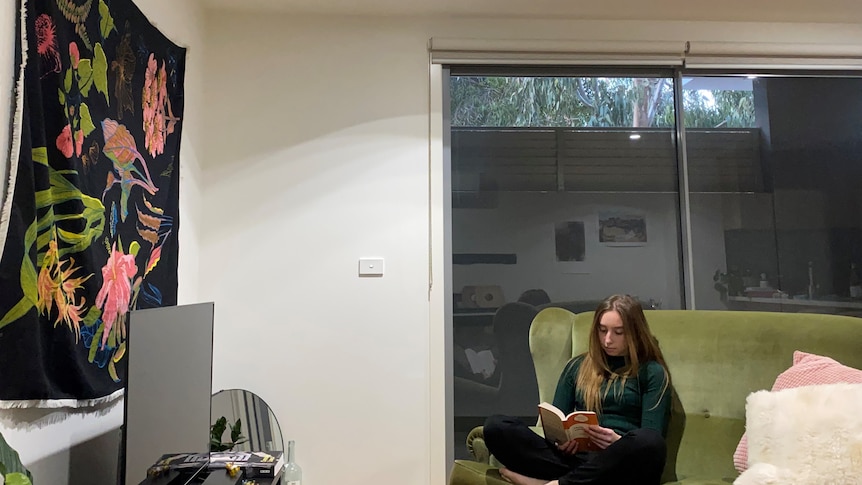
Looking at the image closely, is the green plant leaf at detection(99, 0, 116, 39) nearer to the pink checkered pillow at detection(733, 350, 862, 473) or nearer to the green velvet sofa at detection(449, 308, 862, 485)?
the green velvet sofa at detection(449, 308, 862, 485)

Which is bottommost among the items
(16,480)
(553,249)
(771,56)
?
(16,480)

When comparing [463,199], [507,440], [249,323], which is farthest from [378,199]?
[507,440]

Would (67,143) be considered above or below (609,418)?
above

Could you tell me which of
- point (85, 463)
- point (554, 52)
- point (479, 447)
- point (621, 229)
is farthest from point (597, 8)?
point (85, 463)

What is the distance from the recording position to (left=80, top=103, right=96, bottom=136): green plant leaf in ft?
5.42

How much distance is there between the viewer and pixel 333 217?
2.64 metres

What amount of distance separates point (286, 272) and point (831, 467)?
209 cm

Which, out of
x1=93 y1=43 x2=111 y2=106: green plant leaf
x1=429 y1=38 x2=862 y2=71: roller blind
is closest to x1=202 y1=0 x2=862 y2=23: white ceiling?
x1=429 y1=38 x2=862 y2=71: roller blind

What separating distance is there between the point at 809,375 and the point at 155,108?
2419 millimetres

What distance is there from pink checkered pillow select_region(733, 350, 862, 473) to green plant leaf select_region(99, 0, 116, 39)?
236cm

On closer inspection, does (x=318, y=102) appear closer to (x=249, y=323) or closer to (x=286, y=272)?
(x=286, y=272)

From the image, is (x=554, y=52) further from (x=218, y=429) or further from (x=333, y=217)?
(x=218, y=429)

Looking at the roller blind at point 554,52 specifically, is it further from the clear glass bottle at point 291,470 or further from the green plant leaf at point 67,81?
the clear glass bottle at point 291,470

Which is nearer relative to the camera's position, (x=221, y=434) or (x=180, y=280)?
(x=221, y=434)
